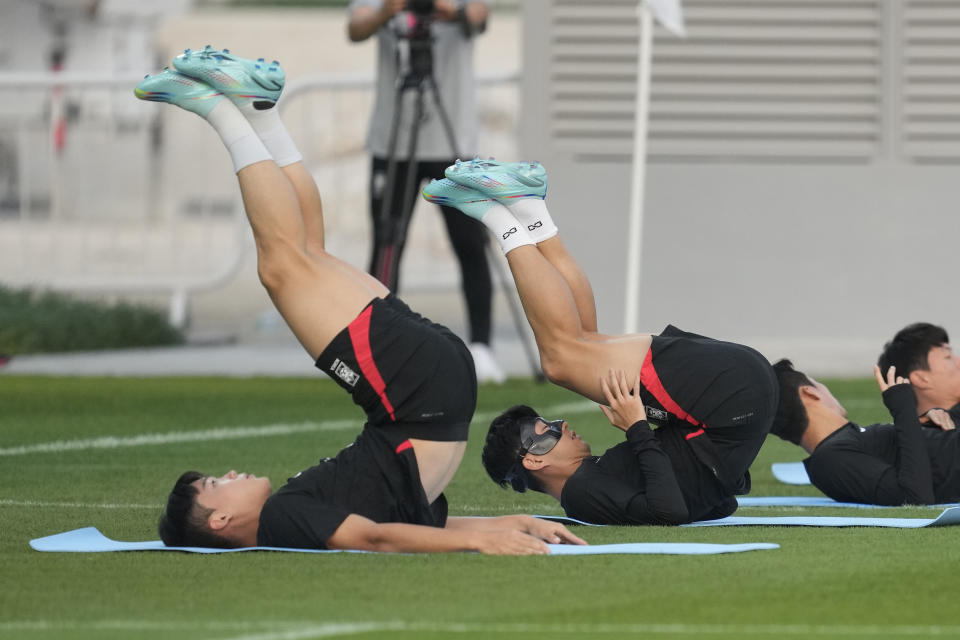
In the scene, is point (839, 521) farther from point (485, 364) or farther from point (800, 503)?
point (485, 364)

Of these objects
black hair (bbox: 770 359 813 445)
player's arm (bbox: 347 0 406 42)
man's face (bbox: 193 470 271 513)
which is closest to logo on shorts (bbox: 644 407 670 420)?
black hair (bbox: 770 359 813 445)

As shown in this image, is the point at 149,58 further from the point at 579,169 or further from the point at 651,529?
the point at 651,529

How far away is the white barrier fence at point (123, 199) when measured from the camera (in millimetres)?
12219

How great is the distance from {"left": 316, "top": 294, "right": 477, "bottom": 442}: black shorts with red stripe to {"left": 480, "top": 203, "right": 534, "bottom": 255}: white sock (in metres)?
0.73

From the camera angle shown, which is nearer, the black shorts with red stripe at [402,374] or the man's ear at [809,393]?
the black shorts with red stripe at [402,374]

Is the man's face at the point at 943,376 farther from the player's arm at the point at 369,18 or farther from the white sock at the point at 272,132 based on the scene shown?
the player's arm at the point at 369,18

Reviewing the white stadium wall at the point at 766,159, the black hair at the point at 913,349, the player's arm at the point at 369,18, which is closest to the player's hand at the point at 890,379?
the black hair at the point at 913,349

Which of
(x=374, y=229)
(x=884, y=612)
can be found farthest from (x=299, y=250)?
(x=374, y=229)

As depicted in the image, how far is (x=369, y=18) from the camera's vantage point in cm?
900

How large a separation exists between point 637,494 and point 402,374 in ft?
2.62

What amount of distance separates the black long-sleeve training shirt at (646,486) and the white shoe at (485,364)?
13.8 feet

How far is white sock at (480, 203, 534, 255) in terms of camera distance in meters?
5.58

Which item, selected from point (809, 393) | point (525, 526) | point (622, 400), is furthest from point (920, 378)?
point (525, 526)

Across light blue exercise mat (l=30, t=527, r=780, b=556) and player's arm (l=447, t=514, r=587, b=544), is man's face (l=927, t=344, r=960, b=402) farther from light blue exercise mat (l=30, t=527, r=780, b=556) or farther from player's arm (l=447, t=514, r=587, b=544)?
player's arm (l=447, t=514, r=587, b=544)
